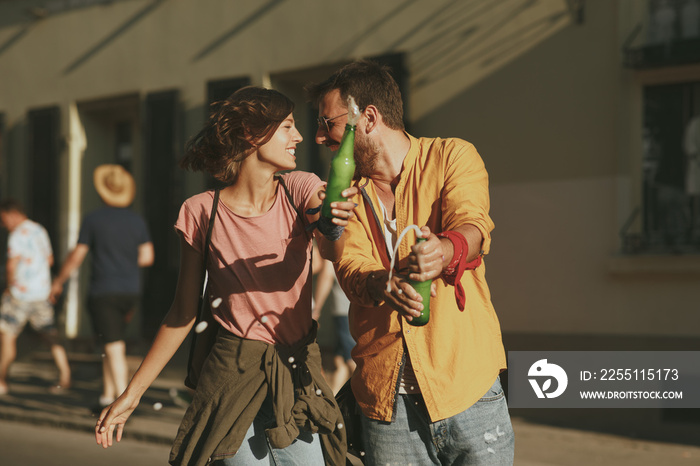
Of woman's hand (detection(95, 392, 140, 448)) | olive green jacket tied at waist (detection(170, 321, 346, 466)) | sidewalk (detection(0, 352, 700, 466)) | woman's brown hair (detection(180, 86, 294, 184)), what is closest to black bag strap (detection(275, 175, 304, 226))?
woman's brown hair (detection(180, 86, 294, 184))

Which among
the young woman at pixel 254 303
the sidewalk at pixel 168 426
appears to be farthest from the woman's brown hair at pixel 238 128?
the sidewalk at pixel 168 426

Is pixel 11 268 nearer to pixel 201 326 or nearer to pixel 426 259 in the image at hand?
pixel 201 326

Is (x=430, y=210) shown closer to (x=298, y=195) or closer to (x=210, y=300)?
(x=298, y=195)

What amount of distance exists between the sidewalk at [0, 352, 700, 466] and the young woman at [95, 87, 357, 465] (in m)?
2.42

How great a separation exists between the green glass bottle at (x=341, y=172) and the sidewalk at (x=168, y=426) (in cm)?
302

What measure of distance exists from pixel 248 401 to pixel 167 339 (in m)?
0.39

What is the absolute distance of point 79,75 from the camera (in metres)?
13.9

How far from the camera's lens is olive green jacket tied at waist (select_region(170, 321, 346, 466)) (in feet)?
9.09

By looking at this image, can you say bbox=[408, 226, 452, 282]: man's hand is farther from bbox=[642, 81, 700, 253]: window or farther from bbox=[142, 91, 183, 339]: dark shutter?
bbox=[142, 91, 183, 339]: dark shutter

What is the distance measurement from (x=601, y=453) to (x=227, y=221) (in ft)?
16.1

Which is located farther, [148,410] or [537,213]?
[537,213]

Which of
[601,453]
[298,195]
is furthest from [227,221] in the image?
[601,453]

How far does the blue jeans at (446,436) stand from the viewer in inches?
103

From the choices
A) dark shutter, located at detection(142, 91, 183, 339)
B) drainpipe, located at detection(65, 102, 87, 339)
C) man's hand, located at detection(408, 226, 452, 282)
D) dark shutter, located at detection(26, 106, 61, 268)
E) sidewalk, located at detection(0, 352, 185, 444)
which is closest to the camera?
man's hand, located at detection(408, 226, 452, 282)
